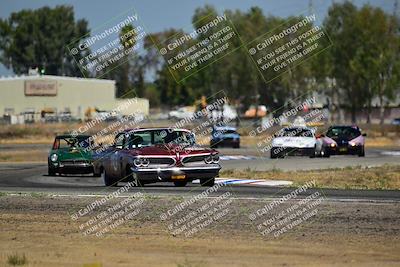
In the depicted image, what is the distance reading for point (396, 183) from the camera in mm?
25016

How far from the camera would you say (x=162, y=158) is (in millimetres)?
21438

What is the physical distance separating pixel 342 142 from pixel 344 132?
74 cm

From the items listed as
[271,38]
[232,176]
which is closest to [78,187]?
[232,176]

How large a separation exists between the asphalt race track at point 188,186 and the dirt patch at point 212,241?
2913mm

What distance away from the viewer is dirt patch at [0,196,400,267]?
11.9m

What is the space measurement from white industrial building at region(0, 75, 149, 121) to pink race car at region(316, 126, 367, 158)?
60.3m

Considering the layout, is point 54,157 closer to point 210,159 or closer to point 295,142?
point 210,159

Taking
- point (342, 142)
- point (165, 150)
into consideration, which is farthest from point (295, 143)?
point (165, 150)

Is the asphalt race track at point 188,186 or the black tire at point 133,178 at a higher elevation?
the black tire at point 133,178

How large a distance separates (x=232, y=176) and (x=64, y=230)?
45.2ft

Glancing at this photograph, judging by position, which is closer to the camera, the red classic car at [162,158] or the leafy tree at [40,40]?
the red classic car at [162,158]

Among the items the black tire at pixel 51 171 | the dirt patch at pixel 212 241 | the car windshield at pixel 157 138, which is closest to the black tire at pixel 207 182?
the car windshield at pixel 157 138

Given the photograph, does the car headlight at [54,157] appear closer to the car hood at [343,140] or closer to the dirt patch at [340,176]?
the dirt patch at [340,176]

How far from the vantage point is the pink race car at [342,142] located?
40.1m
